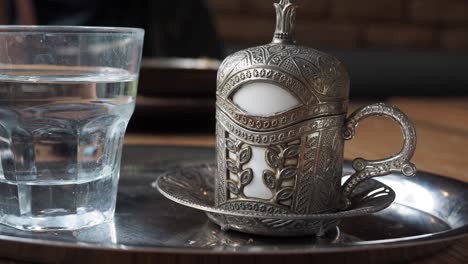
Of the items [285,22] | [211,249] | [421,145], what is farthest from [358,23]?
[211,249]

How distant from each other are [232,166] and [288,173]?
35 millimetres

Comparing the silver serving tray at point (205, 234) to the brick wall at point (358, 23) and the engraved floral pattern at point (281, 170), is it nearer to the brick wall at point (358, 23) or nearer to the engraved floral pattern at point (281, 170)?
the engraved floral pattern at point (281, 170)

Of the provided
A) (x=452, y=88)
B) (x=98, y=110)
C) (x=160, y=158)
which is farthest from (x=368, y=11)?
(x=98, y=110)

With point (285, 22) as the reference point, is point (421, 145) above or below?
below

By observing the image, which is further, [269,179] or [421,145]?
[421,145]

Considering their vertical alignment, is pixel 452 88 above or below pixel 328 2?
below

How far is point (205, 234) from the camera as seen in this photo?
42 cm

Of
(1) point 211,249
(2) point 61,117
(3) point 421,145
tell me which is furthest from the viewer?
(3) point 421,145

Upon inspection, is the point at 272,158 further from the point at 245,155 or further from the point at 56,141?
the point at 56,141

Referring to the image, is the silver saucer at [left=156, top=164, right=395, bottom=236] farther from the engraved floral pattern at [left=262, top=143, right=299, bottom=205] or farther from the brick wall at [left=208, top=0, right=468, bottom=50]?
the brick wall at [left=208, top=0, right=468, bottom=50]

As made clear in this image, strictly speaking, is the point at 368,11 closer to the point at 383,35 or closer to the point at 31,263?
the point at 383,35

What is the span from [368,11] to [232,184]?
200cm

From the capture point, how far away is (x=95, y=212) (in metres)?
0.46

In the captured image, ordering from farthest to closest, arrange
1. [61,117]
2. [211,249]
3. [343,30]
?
[343,30], [61,117], [211,249]
